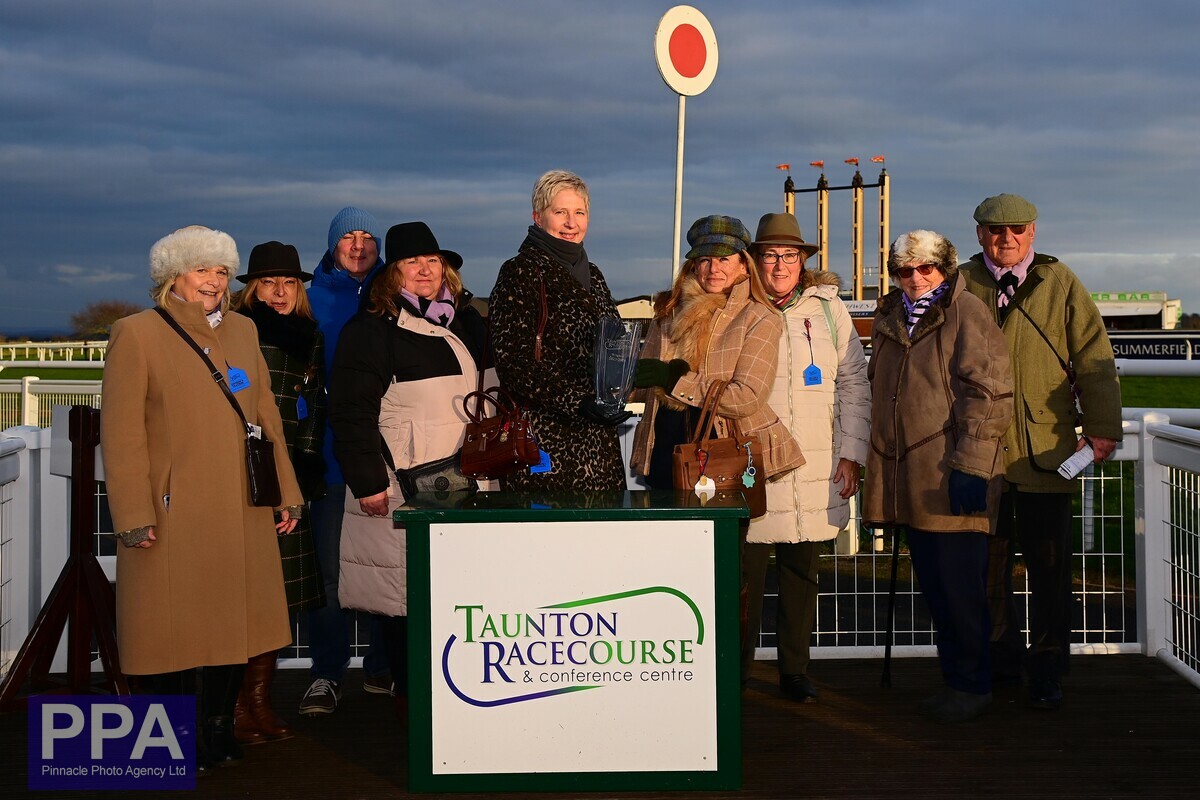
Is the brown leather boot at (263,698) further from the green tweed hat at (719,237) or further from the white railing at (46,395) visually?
the white railing at (46,395)

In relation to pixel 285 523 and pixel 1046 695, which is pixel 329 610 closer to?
pixel 285 523

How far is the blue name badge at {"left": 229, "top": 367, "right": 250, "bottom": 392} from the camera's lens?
12.6ft

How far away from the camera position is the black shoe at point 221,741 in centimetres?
400

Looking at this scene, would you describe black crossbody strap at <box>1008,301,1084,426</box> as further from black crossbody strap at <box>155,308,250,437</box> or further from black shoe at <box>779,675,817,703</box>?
black crossbody strap at <box>155,308,250,437</box>

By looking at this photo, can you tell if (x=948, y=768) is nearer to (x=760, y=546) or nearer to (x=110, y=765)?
(x=760, y=546)

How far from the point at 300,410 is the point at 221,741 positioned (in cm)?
122

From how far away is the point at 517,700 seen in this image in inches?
142

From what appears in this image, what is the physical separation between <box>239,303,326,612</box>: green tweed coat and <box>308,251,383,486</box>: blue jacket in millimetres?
71

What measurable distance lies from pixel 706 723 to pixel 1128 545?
672cm

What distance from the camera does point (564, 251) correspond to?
408 cm

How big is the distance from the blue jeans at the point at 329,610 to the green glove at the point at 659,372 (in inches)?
51.7

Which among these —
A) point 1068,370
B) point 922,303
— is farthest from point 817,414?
point 1068,370

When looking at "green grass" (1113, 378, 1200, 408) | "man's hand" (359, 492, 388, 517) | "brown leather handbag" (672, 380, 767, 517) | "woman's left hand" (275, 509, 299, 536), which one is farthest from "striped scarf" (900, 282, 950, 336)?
"green grass" (1113, 378, 1200, 408)

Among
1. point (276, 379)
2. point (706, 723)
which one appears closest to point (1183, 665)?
point (706, 723)
